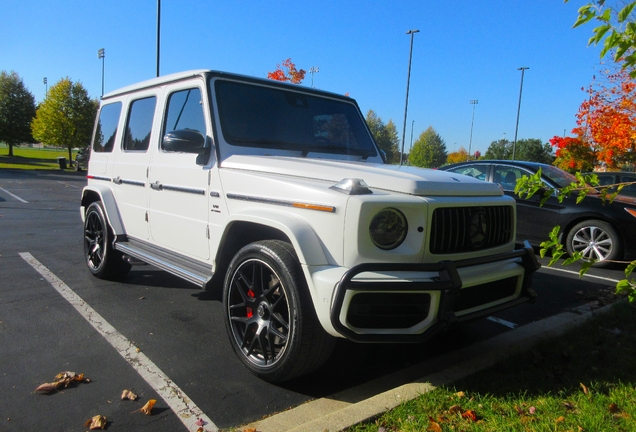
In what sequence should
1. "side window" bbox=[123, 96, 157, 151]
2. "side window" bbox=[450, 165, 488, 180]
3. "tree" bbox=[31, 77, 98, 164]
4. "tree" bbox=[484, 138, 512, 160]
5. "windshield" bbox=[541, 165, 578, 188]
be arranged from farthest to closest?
1. "tree" bbox=[484, 138, 512, 160]
2. "tree" bbox=[31, 77, 98, 164]
3. "side window" bbox=[450, 165, 488, 180]
4. "windshield" bbox=[541, 165, 578, 188]
5. "side window" bbox=[123, 96, 157, 151]

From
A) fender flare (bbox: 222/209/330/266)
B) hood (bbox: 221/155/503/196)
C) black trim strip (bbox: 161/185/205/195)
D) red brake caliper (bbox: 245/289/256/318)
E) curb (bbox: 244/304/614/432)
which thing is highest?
hood (bbox: 221/155/503/196)

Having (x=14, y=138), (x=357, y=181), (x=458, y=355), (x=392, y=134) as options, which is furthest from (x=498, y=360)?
(x=392, y=134)

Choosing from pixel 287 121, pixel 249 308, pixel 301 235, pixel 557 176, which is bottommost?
A: pixel 249 308

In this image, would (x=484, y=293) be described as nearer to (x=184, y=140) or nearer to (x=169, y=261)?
(x=184, y=140)

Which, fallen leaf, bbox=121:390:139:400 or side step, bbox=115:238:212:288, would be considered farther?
side step, bbox=115:238:212:288

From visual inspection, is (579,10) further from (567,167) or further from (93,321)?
(567,167)

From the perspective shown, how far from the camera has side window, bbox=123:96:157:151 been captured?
487 cm

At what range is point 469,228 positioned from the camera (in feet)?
10.3

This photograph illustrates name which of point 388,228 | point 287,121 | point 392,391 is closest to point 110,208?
point 287,121

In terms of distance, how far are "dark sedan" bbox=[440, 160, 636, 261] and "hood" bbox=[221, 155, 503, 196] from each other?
4.31 metres

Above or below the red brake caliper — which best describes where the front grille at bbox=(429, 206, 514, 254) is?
above

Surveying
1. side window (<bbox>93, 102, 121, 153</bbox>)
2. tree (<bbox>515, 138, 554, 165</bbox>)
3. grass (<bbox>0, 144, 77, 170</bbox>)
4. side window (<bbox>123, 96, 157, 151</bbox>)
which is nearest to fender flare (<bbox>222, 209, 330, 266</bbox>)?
side window (<bbox>123, 96, 157, 151</bbox>)

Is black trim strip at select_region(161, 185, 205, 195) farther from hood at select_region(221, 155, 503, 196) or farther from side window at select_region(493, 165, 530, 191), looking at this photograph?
side window at select_region(493, 165, 530, 191)

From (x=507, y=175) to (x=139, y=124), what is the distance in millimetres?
5909
